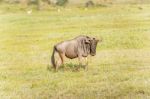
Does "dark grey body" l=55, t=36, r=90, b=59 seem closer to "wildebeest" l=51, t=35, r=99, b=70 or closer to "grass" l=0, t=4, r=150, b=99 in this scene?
"wildebeest" l=51, t=35, r=99, b=70

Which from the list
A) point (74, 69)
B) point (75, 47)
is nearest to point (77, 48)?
point (75, 47)

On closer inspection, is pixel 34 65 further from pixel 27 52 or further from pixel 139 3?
pixel 139 3

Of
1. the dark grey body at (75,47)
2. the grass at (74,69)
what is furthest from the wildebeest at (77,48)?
the grass at (74,69)

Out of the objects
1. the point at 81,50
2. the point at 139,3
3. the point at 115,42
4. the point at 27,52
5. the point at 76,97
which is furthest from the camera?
the point at 139,3

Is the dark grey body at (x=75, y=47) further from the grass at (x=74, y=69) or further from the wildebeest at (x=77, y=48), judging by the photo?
the grass at (x=74, y=69)

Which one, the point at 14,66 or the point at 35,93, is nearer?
the point at 35,93

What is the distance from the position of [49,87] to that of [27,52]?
1319 cm

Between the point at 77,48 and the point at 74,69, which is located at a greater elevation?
the point at 77,48

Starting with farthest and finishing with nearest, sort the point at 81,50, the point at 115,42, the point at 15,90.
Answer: the point at 115,42 → the point at 81,50 → the point at 15,90

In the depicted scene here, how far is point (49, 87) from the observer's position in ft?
66.4

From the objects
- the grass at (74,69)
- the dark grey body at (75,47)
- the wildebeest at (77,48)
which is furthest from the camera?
the dark grey body at (75,47)

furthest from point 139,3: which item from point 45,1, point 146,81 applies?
point 146,81

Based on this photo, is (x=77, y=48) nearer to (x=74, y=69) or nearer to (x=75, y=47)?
(x=75, y=47)

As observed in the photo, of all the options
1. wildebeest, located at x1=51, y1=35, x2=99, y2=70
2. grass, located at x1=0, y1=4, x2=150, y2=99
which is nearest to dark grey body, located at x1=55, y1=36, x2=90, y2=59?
wildebeest, located at x1=51, y1=35, x2=99, y2=70
